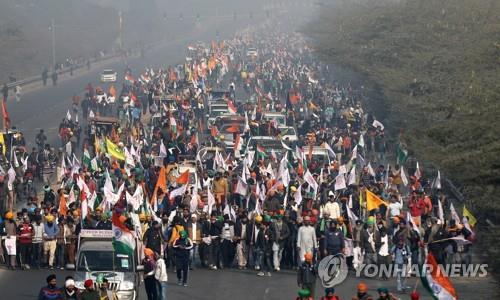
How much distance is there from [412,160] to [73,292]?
21.1 meters

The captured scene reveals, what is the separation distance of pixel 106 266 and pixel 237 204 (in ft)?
31.2

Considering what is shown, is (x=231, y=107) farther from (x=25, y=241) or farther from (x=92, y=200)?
(x=25, y=241)

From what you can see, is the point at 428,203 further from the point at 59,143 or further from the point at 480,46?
the point at 59,143

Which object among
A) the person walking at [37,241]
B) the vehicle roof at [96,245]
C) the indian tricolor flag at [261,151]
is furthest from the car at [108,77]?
the vehicle roof at [96,245]

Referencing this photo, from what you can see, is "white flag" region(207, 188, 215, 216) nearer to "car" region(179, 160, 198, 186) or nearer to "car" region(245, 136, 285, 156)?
"car" region(179, 160, 198, 186)

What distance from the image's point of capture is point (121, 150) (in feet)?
125

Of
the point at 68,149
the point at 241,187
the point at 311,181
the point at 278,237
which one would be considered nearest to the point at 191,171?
the point at 241,187

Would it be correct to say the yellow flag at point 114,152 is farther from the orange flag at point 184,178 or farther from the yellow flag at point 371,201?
the yellow flag at point 371,201

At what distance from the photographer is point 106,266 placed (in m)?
23.9

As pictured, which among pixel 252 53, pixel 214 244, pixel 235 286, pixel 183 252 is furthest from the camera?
pixel 252 53

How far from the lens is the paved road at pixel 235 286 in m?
25.3

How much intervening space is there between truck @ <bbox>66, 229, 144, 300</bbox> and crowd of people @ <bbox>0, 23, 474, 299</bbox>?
0.32 metres

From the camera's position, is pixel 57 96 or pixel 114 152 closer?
pixel 114 152

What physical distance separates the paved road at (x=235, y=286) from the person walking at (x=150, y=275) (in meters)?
1.32
